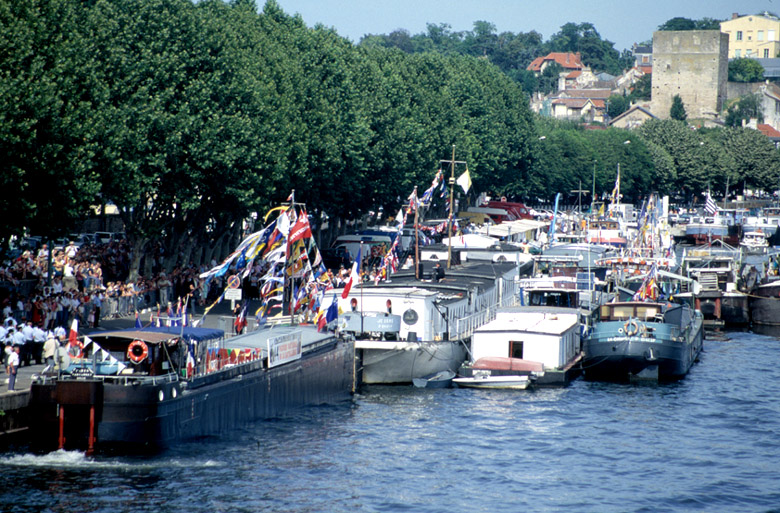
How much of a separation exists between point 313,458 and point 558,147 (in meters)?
124

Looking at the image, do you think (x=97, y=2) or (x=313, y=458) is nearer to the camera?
(x=313, y=458)

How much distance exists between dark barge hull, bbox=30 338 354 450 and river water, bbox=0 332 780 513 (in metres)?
0.61

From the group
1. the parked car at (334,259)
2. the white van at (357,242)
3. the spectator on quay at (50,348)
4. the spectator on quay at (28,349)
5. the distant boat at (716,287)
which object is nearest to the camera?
the spectator on quay at (50,348)

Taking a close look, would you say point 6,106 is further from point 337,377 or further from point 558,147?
point 558,147

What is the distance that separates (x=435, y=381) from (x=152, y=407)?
60.6ft

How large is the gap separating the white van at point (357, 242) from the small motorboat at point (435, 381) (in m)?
33.8

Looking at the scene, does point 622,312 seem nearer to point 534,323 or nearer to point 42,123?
point 534,323

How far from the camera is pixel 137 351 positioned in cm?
4106

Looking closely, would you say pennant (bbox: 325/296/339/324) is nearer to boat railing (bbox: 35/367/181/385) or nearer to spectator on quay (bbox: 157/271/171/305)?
spectator on quay (bbox: 157/271/171/305)

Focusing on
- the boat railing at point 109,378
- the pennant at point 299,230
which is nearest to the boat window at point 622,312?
the pennant at point 299,230

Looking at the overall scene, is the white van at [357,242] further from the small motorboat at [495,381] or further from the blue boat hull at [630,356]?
the small motorboat at [495,381]

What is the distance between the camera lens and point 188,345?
43188 millimetres

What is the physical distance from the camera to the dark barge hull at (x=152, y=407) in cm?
3966

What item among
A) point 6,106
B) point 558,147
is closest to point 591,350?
point 6,106
